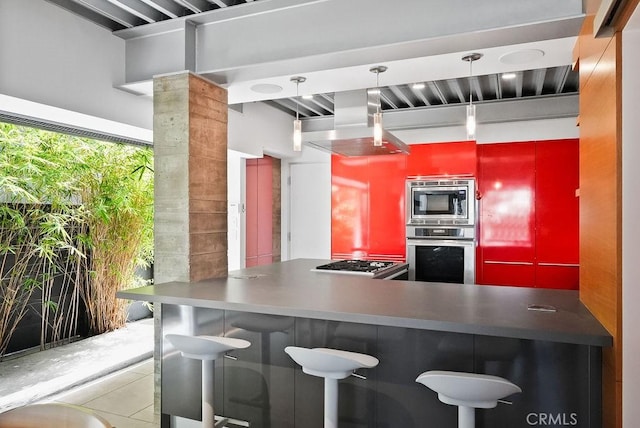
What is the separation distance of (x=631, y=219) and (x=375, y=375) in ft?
4.52

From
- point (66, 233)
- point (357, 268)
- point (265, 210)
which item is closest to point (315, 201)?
point (265, 210)

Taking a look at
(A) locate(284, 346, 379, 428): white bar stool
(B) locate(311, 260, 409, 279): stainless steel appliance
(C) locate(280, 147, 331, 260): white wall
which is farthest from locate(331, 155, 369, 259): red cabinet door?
(A) locate(284, 346, 379, 428): white bar stool

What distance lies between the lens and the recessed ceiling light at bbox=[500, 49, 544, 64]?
271 centimetres

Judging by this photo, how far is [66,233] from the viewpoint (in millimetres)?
4391

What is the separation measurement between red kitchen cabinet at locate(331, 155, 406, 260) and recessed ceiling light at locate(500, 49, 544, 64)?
2494 mm

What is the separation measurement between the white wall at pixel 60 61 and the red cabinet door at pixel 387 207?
2920 millimetres

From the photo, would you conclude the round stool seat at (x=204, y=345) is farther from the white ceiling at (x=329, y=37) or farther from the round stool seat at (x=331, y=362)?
the white ceiling at (x=329, y=37)

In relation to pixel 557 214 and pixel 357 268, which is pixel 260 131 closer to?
pixel 357 268

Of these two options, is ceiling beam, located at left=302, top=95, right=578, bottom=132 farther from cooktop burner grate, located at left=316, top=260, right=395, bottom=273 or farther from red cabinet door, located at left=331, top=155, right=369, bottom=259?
cooktop burner grate, located at left=316, top=260, right=395, bottom=273

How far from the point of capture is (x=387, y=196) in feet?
17.7

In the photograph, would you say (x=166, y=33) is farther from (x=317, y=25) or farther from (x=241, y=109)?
(x=241, y=109)

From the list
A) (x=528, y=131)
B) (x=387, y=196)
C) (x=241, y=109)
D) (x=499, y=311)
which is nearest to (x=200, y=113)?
(x=241, y=109)

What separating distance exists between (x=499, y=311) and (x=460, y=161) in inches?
122

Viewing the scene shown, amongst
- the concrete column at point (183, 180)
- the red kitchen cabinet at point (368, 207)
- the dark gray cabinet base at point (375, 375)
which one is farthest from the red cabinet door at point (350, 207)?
the dark gray cabinet base at point (375, 375)
